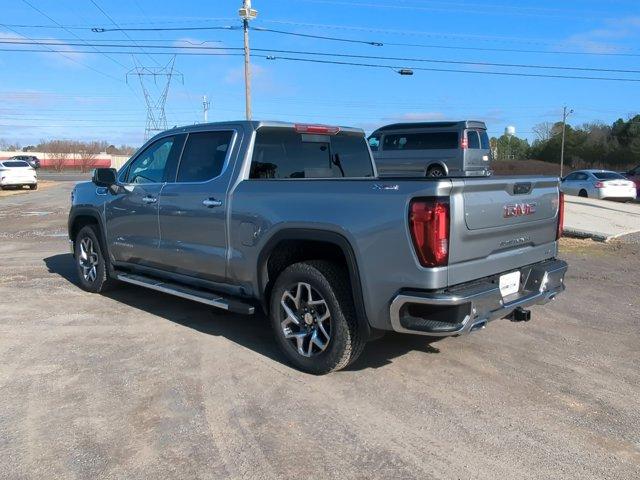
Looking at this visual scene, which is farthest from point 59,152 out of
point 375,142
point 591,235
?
point 591,235

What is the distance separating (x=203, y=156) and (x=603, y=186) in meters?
20.9

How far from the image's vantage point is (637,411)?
12.4 feet

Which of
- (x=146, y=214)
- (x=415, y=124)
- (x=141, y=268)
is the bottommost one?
(x=141, y=268)

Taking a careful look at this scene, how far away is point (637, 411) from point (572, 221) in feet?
34.5

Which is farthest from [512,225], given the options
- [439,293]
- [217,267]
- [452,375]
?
[217,267]

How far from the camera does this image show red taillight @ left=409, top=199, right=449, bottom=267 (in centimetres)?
359

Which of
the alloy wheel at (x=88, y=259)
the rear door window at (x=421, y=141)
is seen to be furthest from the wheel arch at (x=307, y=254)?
the rear door window at (x=421, y=141)

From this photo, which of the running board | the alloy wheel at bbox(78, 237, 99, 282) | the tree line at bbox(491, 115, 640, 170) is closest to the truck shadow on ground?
the alloy wheel at bbox(78, 237, 99, 282)

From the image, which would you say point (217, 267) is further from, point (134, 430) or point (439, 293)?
point (439, 293)

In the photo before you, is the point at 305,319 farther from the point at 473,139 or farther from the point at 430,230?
the point at 473,139

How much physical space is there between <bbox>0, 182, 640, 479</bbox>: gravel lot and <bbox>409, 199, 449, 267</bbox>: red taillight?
103 cm

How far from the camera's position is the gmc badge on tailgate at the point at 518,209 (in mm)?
4109

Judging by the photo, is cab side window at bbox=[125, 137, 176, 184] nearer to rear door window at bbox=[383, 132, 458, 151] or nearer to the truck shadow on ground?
the truck shadow on ground

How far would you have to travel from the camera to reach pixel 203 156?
5.40 metres
